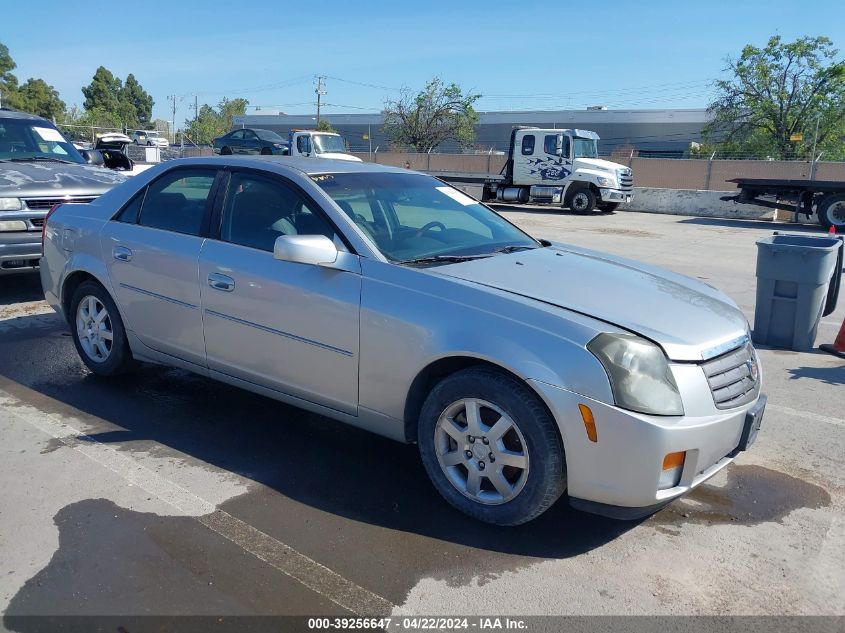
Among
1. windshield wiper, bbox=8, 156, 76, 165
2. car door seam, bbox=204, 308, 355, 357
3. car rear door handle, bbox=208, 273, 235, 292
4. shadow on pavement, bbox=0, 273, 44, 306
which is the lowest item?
shadow on pavement, bbox=0, 273, 44, 306

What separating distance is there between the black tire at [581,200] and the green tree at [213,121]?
60.8 m

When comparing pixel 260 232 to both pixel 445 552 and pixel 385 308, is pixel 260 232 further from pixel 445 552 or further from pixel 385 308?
pixel 445 552

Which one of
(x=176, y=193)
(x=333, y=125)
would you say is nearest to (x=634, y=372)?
(x=176, y=193)

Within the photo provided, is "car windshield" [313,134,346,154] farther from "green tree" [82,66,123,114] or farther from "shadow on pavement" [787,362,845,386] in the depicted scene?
"green tree" [82,66,123,114]

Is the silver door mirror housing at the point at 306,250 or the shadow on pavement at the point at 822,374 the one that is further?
the shadow on pavement at the point at 822,374

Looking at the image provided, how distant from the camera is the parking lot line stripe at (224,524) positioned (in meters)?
3.00

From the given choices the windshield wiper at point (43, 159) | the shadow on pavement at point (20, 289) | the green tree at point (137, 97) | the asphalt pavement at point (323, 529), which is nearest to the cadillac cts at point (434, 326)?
the asphalt pavement at point (323, 529)

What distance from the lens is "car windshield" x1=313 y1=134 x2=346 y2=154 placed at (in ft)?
90.5

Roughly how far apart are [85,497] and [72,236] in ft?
7.79

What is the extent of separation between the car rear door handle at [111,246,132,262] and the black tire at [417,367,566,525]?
8.24 feet

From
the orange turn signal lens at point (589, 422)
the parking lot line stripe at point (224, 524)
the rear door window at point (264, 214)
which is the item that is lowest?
the parking lot line stripe at point (224, 524)

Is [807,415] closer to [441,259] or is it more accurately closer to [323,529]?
[441,259]

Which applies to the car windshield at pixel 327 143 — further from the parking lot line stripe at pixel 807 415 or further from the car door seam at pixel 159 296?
the parking lot line stripe at pixel 807 415

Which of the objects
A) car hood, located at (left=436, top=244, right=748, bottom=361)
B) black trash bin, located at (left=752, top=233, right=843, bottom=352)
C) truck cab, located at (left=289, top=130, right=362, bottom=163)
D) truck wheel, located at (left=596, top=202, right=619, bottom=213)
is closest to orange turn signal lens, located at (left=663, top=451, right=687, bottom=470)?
car hood, located at (left=436, top=244, right=748, bottom=361)
